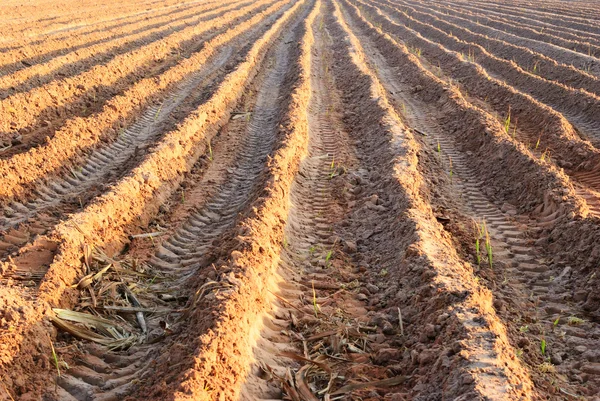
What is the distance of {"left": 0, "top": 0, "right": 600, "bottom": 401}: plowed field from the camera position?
350 centimetres

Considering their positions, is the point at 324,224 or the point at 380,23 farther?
the point at 380,23

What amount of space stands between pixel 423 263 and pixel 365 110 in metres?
5.46

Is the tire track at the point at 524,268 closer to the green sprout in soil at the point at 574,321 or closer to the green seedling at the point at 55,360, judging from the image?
the green sprout in soil at the point at 574,321

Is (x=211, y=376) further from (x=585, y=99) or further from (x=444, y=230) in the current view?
(x=585, y=99)

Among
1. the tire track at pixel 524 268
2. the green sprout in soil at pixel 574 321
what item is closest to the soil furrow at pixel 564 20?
the tire track at pixel 524 268

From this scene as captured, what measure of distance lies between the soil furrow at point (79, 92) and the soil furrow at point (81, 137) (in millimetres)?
484

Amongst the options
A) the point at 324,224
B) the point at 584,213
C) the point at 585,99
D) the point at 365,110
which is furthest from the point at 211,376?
the point at 585,99

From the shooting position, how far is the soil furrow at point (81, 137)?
20.0 ft

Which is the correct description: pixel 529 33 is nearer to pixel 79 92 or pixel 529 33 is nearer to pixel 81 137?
pixel 79 92

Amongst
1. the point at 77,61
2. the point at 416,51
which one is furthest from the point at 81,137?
the point at 416,51

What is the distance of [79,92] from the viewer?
9.58 metres

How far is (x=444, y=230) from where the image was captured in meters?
5.46

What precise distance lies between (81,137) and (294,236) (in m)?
3.83

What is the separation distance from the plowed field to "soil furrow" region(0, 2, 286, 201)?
0.12 ft
